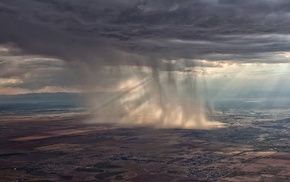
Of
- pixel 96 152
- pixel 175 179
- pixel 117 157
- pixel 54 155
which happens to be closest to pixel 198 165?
pixel 175 179

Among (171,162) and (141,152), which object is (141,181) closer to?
(171,162)

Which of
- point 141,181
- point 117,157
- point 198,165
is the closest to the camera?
point 141,181

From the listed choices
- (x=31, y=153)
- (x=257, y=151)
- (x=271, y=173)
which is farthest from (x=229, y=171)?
(x=31, y=153)

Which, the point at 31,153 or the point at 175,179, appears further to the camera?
the point at 31,153

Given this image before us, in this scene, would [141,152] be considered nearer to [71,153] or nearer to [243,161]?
[71,153]

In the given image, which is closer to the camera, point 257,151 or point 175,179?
point 175,179

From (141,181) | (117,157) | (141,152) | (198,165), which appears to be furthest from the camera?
(141,152)

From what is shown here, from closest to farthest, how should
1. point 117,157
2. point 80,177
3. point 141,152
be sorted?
point 80,177
point 117,157
point 141,152

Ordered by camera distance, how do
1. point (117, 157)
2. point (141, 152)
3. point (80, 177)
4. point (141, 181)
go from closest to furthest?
point (141, 181) → point (80, 177) → point (117, 157) → point (141, 152)
